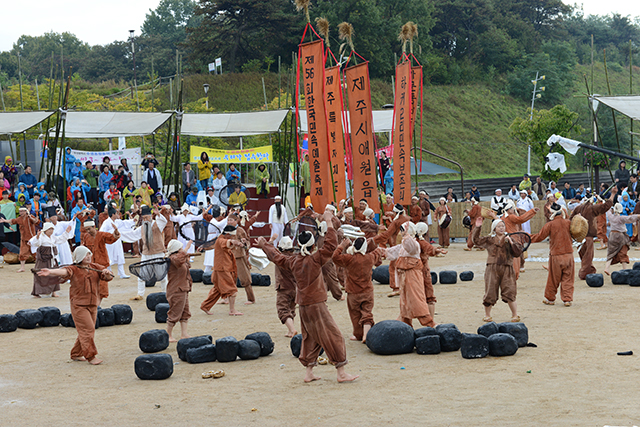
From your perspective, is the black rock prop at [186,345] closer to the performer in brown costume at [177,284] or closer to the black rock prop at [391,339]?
the performer in brown costume at [177,284]

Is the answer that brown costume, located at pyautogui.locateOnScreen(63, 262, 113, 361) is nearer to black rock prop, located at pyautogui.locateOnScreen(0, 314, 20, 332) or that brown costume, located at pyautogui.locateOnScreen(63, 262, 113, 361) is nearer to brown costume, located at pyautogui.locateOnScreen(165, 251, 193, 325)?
brown costume, located at pyautogui.locateOnScreen(165, 251, 193, 325)

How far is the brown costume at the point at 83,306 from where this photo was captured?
8906mm

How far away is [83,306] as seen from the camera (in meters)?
8.99

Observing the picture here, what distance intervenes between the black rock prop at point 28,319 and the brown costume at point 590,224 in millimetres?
9655

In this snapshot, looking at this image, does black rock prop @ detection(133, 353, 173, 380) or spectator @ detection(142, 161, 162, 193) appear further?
spectator @ detection(142, 161, 162, 193)

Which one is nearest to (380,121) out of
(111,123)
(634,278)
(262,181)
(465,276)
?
(262,181)

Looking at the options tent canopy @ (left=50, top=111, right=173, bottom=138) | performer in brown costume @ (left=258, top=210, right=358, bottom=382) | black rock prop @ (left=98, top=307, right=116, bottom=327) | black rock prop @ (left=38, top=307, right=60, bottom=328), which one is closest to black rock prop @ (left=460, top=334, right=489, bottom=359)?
performer in brown costume @ (left=258, top=210, right=358, bottom=382)

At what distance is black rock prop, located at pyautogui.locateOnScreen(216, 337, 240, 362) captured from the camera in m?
8.60

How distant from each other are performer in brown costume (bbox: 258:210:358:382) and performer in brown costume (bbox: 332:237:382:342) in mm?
1260

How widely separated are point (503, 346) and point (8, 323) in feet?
25.8

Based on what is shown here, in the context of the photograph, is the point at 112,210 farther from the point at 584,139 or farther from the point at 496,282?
the point at 584,139

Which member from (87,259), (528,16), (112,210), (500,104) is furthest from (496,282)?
(528,16)

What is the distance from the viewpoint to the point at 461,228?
978 inches

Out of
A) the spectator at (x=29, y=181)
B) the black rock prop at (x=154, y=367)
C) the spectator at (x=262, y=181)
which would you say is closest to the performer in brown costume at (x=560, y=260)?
the black rock prop at (x=154, y=367)
